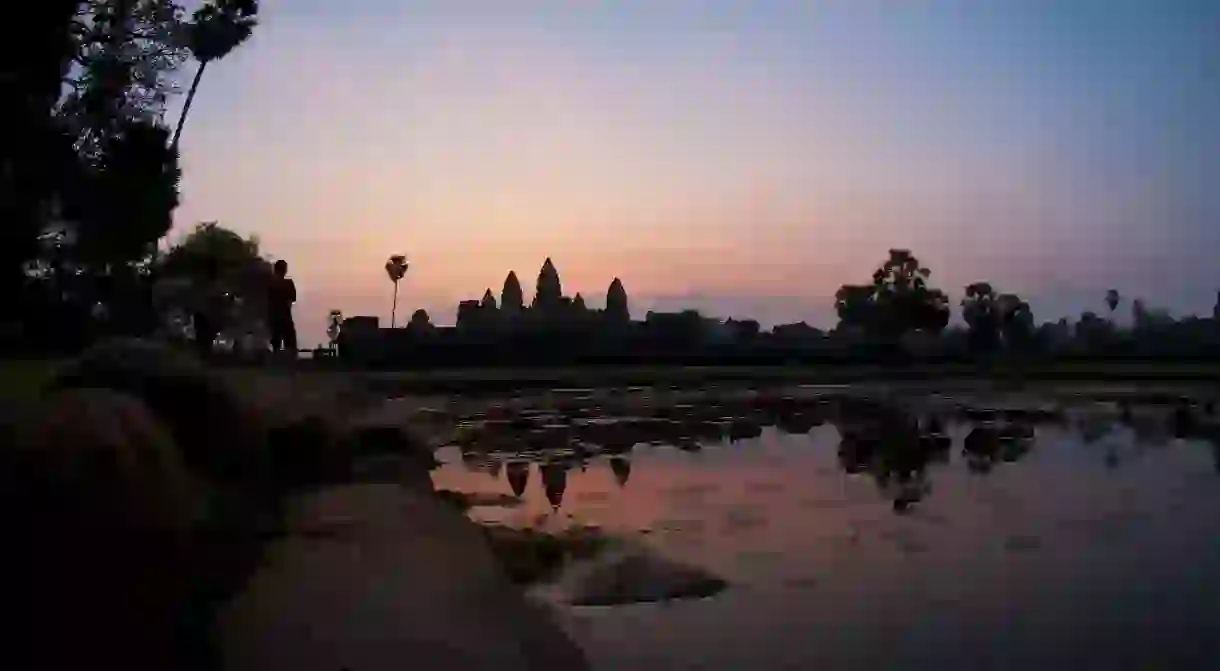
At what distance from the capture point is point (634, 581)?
6480 mm

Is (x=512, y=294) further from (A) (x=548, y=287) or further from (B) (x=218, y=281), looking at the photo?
(B) (x=218, y=281)

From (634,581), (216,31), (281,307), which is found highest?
(216,31)

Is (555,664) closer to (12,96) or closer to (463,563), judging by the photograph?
(463,563)

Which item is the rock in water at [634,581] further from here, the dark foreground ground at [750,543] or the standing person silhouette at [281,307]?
the standing person silhouette at [281,307]

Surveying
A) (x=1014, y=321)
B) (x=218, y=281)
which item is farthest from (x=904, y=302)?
(x=218, y=281)

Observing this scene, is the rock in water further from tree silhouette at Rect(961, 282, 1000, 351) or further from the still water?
tree silhouette at Rect(961, 282, 1000, 351)

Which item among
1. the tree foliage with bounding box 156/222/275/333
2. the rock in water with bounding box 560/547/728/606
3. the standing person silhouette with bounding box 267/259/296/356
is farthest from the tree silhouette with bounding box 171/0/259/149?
the rock in water with bounding box 560/547/728/606

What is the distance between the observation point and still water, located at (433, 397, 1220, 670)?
538cm

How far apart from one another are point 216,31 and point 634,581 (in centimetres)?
1573

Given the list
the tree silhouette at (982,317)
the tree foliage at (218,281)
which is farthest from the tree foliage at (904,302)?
the tree foliage at (218,281)

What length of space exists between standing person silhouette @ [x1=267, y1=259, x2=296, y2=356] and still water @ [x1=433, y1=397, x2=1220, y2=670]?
247 cm

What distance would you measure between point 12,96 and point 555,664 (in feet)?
32.7

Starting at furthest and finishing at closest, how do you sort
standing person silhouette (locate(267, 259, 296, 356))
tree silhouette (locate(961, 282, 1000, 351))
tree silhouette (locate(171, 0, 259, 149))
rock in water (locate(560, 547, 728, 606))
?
tree silhouette (locate(961, 282, 1000, 351))
tree silhouette (locate(171, 0, 259, 149))
standing person silhouette (locate(267, 259, 296, 356))
rock in water (locate(560, 547, 728, 606))

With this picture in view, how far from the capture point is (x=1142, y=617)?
19.3 ft
